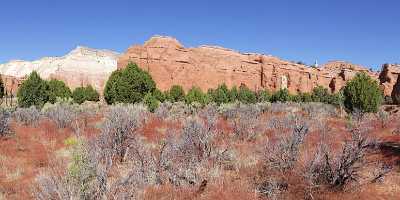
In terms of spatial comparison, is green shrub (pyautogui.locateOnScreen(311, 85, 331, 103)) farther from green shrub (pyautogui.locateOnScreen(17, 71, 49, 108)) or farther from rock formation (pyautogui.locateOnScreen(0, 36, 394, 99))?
green shrub (pyautogui.locateOnScreen(17, 71, 49, 108))

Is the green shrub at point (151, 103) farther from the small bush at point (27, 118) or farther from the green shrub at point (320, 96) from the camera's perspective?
the green shrub at point (320, 96)

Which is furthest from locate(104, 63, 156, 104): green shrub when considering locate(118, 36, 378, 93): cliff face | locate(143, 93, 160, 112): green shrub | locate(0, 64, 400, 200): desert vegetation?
locate(118, 36, 378, 93): cliff face

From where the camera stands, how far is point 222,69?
4601 inches

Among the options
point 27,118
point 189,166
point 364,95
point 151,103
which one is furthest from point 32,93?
point 189,166

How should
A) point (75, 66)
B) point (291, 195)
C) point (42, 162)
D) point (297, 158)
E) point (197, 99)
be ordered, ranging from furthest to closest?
point (75, 66)
point (197, 99)
point (42, 162)
point (297, 158)
point (291, 195)

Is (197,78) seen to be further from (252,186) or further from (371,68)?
(252,186)

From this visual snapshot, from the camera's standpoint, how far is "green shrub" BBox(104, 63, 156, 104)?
46.7m

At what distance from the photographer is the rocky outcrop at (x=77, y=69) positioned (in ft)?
409

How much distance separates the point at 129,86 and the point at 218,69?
70.5 m

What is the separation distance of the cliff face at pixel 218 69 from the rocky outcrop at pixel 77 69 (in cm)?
2003

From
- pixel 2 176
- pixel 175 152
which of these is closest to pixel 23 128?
pixel 2 176

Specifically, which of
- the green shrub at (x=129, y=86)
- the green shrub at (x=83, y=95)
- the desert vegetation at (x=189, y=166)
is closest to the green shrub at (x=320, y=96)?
the green shrub at (x=83, y=95)

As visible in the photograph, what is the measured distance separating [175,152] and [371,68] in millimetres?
147194

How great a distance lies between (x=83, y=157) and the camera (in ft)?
23.9
